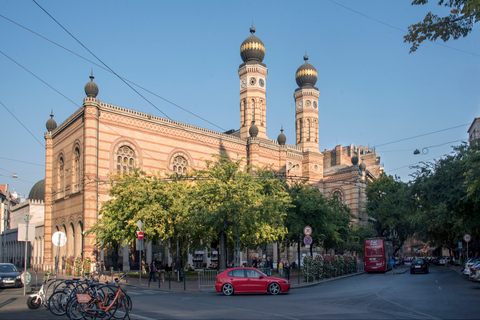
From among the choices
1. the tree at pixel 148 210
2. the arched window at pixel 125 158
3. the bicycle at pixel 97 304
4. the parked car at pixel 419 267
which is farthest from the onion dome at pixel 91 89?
the parked car at pixel 419 267

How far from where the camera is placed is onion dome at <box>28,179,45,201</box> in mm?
61531

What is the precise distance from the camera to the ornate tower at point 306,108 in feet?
196

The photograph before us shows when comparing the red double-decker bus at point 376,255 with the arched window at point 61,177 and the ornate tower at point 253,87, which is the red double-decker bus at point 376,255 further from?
the arched window at point 61,177

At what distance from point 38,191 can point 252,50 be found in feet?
116

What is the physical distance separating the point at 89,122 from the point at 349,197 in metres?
38.3

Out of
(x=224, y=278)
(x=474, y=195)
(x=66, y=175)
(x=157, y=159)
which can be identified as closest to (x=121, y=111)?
(x=157, y=159)

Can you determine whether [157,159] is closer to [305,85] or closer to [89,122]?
[89,122]

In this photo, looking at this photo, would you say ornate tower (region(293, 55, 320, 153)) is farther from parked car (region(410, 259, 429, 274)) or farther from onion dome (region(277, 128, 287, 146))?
parked car (region(410, 259, 429, 274))

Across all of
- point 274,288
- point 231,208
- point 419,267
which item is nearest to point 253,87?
point 419,267

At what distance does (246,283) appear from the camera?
1930 centimetres

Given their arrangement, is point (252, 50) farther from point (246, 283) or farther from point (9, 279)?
point (9, 279)

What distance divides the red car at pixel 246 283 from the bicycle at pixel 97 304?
8.33 m

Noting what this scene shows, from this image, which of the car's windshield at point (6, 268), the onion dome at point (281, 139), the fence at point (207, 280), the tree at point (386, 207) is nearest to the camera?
the car's windshield at point (6, 268)

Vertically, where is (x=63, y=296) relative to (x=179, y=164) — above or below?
below
